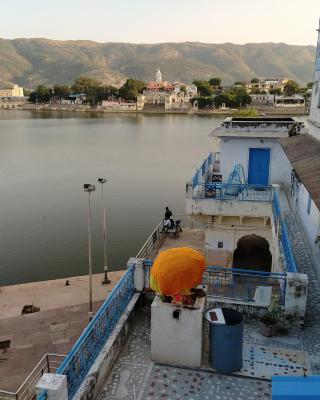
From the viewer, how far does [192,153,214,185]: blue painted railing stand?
13465mm

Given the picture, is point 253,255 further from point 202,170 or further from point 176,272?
point 176,272

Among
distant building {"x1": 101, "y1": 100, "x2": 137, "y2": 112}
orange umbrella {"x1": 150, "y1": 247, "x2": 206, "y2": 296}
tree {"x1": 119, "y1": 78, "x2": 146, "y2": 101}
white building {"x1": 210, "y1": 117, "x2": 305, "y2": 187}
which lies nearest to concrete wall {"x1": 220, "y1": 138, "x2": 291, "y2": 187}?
white building {"x1": 210, "y1": 117, "x2": 305, "y2": 187}

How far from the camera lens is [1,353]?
1153 cm

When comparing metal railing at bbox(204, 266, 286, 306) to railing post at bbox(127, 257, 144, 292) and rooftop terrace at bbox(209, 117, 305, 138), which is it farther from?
rooftop terrace at bbox(209, 117, 305, 138)

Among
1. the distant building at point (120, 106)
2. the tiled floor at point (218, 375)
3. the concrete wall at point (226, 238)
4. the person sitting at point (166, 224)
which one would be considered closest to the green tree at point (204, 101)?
the distant building at point (120, 106)

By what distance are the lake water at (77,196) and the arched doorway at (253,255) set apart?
633 centimetres

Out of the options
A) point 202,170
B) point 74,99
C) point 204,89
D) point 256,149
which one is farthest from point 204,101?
point 202,170

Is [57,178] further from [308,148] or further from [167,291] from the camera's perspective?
[167,291]

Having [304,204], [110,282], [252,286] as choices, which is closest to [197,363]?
[252,286]

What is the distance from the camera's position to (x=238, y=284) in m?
7.73

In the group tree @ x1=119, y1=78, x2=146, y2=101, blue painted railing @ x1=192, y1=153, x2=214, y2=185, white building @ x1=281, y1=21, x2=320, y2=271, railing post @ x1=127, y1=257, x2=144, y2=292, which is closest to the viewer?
railing post @ x1=127, y1=257, x2=144, y2=292

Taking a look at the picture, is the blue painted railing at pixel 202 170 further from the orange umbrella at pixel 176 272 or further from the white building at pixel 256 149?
the orange umbrella at pixel 176 272

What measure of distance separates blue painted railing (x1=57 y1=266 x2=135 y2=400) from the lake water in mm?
12818

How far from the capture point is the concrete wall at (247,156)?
15.5m
